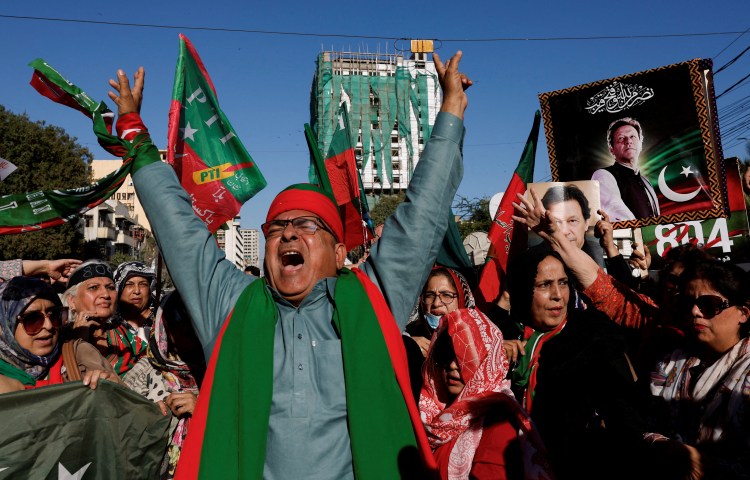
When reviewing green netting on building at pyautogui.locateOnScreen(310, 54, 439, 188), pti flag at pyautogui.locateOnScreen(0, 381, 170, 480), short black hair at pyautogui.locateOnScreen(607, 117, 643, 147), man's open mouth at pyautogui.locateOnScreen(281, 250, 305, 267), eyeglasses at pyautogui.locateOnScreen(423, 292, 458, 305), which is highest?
green netting on building at pyautogui.locateOnScreen(310, 54, 439, 188)

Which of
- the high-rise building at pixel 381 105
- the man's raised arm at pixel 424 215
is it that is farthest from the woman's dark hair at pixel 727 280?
the high-rise building at pixel 381 105

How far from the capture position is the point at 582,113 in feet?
19.3

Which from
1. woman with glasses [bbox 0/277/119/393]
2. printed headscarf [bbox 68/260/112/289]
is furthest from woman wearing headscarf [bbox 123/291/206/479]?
printed headscarf [bbox 68/260/112/289]

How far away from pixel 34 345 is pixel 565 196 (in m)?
3.54

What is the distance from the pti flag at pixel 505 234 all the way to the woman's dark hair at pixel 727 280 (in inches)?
69.2

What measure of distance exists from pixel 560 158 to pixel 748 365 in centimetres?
392

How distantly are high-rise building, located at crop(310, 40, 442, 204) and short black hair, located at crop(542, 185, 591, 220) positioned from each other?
6190 cm

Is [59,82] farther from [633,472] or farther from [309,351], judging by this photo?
[633,472]

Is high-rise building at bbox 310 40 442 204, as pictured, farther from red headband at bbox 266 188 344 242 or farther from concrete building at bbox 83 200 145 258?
red headband at bbox 266 188 344 242

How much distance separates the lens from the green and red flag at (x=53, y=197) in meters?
2.63

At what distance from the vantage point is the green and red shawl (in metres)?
1.84

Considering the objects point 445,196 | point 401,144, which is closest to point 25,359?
point 445,196

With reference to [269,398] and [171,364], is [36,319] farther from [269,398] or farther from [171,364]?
[269,398]

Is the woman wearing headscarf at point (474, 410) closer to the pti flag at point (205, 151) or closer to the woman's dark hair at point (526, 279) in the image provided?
the woman's dark hair at point (526, 279)
